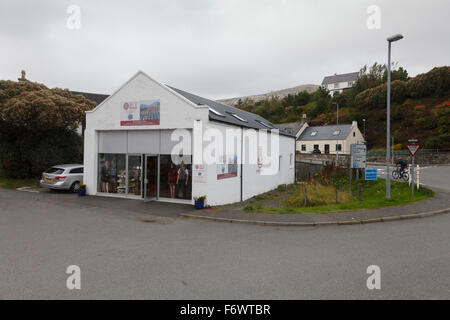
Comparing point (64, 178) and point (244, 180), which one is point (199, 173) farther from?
point (64, 178)

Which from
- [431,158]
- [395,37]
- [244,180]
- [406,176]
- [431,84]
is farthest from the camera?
[431,84]

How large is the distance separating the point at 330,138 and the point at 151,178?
41.2 metres

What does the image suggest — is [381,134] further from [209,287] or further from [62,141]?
[209,287]

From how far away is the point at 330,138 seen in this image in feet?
158

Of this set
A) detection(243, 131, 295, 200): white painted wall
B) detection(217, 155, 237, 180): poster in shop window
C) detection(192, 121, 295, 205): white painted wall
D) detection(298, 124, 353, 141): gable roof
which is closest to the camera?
detection(192, 121, 295, 205): white painted wall

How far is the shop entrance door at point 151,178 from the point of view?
43.5ft

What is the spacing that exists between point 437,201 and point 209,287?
11.2m

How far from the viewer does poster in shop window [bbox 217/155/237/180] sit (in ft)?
41.2

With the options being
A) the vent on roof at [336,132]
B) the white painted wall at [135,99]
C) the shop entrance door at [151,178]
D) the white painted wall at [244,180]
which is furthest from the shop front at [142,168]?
→ the vent on roof at [336,132]

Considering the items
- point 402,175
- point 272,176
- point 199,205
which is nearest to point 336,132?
point 402,175

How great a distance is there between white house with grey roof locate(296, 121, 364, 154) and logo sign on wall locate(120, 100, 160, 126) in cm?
3760

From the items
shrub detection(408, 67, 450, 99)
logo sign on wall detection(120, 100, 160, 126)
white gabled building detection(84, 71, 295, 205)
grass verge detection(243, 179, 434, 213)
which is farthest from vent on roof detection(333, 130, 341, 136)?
logo sign on wall detection(120, 100, 160, 126)

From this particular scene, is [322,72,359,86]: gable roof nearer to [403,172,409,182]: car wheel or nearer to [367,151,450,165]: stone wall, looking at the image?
[367,151,450,165]: stone wall
